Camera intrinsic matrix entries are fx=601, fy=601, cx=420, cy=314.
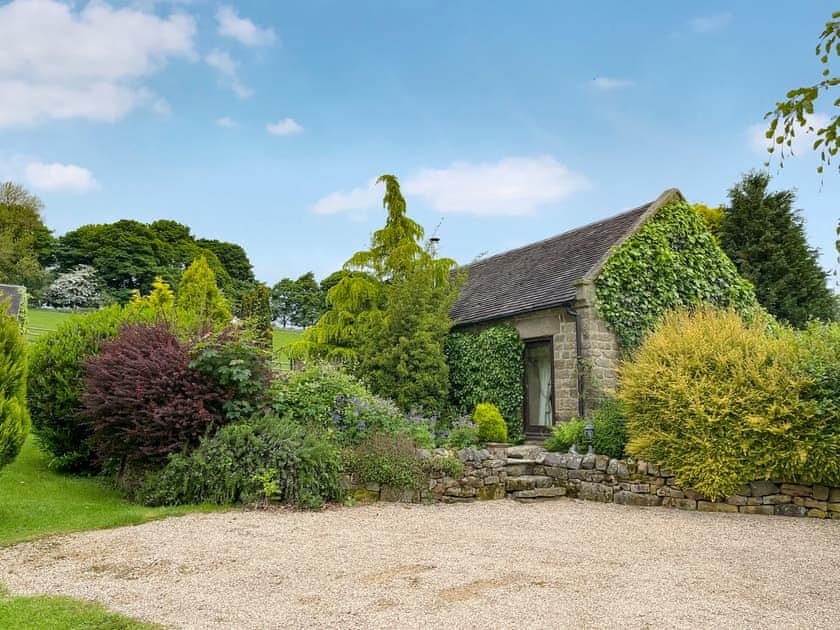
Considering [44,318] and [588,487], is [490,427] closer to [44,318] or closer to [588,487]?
[588,487]

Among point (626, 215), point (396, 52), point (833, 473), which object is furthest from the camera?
point (626, 215)

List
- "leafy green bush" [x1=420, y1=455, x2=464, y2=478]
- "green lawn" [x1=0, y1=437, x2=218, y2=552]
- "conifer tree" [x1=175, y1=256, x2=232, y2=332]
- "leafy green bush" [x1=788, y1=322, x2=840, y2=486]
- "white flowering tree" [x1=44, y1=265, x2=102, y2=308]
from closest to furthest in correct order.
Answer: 1. "green lawn" [x1=0, y1=437, x2=218, y2=552]
2. "leafy green bush" [x1=788, y1=322, x2=840, y2=486]
3. "leafy green bush" [x1=420, y1=455, x2=464, y2=478]
4. "conifer tree" [x1=175, y1=256, x2=232, y2=332]
5. "white flowering tree" [x1=44, y1=265, x2=102, y2=308]

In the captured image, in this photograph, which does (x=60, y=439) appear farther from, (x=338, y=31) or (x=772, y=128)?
(x=772, y=128)

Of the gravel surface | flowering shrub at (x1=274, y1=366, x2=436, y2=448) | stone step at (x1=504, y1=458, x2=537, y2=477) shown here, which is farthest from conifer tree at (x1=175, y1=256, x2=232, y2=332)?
the gravel surface

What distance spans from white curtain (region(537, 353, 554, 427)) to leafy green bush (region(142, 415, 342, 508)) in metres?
6.20

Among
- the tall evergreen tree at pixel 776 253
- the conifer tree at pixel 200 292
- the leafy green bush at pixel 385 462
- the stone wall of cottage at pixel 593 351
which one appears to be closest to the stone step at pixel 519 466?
the leafy green bush at pixel 385 462

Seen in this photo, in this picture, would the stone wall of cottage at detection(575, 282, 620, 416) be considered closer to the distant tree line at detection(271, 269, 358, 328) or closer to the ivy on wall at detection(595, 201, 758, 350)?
the ivy on wall at detection(595, 201, 758, 350)

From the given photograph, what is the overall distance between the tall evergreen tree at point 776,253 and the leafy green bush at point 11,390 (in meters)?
20.6

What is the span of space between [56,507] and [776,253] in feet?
69.4

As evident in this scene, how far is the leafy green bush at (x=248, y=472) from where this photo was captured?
26.0 ft

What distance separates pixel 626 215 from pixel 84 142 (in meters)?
12.8

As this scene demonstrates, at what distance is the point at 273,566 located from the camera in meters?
5.35

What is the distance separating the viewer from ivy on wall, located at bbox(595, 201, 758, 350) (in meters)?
12.5

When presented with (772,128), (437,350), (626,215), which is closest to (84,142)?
(437,350)
